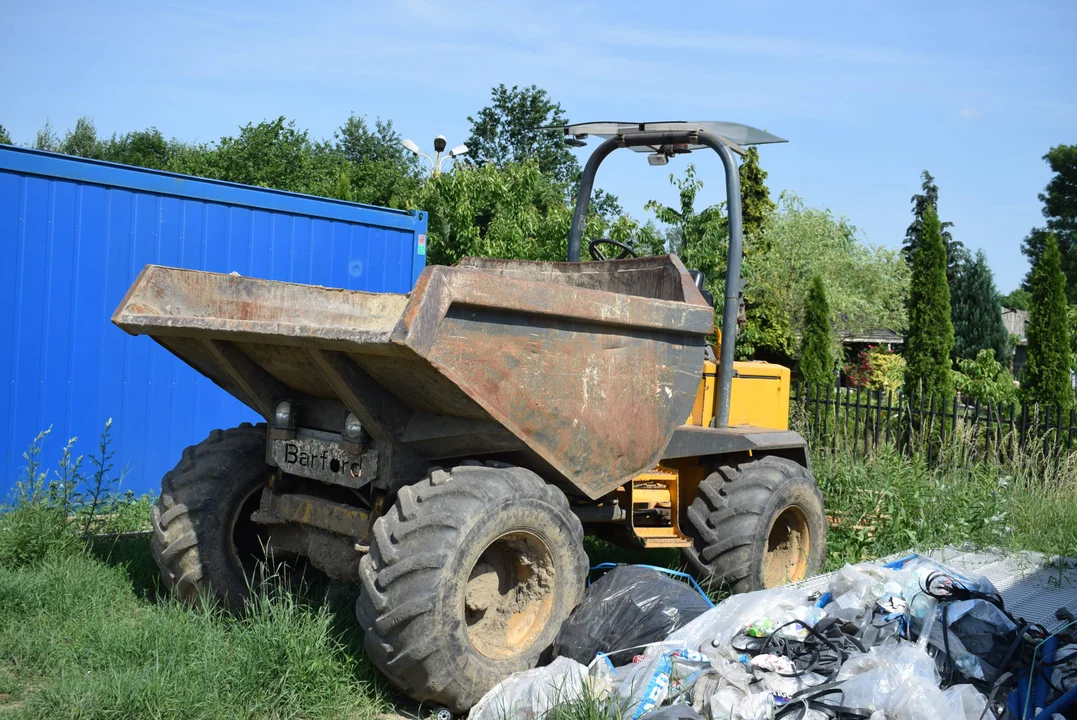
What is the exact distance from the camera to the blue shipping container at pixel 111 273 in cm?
706

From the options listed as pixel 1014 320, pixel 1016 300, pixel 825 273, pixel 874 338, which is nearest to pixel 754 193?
pixel 825 273

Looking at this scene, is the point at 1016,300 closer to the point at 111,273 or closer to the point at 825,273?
the point at 825,273

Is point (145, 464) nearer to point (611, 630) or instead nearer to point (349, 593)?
point (349, 593)

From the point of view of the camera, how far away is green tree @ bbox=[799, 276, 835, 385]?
1783cm

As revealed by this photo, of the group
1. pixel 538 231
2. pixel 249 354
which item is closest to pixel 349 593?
pixel 249 354

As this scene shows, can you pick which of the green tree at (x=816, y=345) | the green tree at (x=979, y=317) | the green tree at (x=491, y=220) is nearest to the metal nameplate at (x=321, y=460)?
the green tree at (x=491, y=220)

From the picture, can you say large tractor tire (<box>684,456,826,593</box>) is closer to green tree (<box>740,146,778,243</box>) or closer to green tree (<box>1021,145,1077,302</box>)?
green tree (<box>740,146,778,243</box>)

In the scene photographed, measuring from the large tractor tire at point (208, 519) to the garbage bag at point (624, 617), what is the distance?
1.66 metres

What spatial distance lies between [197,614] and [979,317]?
130 ft

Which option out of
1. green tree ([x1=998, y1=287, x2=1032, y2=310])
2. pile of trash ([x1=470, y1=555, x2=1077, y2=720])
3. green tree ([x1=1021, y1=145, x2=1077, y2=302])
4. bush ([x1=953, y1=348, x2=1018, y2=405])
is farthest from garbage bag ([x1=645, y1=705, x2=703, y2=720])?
green tree ([x1=998, y1=287, x2=1032, y2=310])

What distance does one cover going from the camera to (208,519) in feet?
15.5

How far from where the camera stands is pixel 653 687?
3635mm

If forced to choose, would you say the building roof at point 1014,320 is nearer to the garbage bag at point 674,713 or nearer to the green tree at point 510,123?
the green tree at point 510,123

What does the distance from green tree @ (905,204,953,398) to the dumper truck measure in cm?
797
